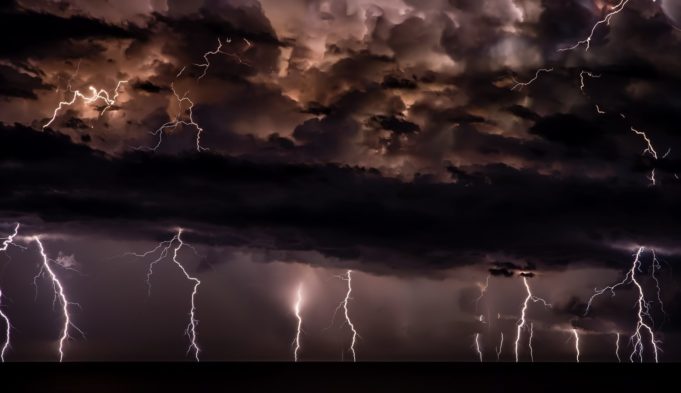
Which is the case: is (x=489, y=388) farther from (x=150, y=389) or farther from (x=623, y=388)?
(x=150, y=389)

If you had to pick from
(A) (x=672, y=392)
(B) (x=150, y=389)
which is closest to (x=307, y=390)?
(B) (x=150, y=389)

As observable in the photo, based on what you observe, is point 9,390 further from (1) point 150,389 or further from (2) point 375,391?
(2) point 375,391

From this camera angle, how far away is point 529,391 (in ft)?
174

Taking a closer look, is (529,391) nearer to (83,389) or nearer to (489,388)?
(489,388)

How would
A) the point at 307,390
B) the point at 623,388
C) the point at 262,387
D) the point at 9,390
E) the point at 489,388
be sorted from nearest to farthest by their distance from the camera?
1. the point at 9,390
2. the point at 307,390
3. the point at 262,387
4. the point at 489,388
5. the point at 623,388

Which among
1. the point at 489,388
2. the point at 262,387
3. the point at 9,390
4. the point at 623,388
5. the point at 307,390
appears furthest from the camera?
the point at 623,388

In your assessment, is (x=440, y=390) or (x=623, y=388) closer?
(x=440, y=390)

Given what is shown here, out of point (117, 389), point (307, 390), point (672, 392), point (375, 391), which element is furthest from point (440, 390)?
point (117, 389)

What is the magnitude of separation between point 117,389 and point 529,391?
1112 inches

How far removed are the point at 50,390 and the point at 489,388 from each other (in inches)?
1211

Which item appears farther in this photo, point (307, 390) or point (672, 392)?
point (672, 392)

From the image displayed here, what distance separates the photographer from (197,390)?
158 ft

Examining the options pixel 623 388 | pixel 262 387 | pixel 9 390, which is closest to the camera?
pixel 9 390

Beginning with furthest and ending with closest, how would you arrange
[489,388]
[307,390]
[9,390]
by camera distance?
[489,388], [307,390], [9,390]
